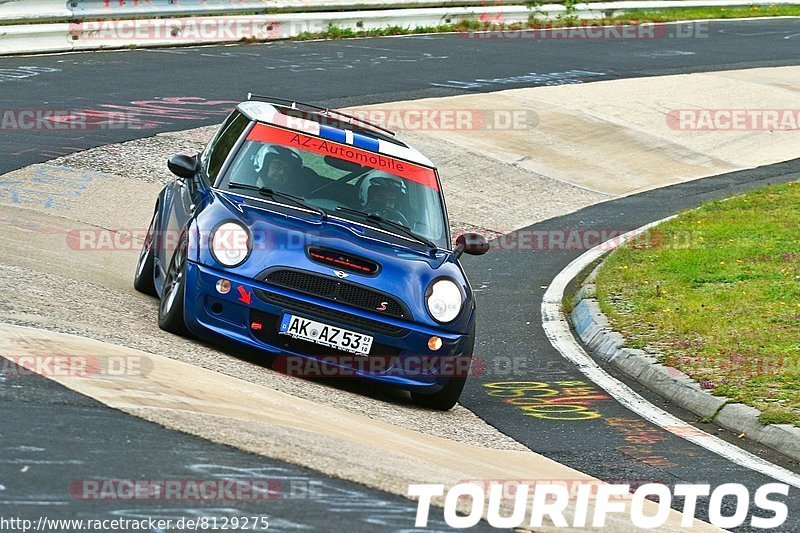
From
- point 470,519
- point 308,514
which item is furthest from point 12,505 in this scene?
point 470,519

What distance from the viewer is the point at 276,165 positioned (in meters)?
8.98

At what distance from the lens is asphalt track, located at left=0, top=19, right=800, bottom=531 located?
627 centimetres

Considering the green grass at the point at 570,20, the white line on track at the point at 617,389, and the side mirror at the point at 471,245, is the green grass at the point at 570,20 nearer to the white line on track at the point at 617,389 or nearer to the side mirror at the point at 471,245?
the white line on track at the point at 617,389

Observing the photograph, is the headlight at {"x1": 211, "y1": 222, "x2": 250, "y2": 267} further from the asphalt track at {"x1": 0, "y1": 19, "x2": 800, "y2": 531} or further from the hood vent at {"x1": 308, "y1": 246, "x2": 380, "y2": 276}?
the asphalt track at {"x1": 0, "y1": 19, "x2": 800, "y2": 531}

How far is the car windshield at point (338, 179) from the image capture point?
8844 mm

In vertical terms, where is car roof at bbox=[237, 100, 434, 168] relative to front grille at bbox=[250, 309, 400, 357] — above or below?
above

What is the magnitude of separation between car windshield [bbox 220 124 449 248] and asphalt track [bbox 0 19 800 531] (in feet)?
4.19

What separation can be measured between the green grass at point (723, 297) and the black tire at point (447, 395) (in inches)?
71.4

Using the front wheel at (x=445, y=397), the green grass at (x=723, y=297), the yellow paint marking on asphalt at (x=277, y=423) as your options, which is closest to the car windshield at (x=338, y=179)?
the front wheel at (x=445, y=397)

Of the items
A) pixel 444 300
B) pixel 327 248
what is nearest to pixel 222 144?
pixel 327 248

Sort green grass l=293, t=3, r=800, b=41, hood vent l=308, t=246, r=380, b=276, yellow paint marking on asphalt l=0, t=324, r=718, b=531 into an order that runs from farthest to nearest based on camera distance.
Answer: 1. green grass l=293, t=3, r=800, b=41
2. hood vent l=308, t=246, r=380, b=276
3. yellow paint marking on asphalt l=0, t=324, r=718, b=531

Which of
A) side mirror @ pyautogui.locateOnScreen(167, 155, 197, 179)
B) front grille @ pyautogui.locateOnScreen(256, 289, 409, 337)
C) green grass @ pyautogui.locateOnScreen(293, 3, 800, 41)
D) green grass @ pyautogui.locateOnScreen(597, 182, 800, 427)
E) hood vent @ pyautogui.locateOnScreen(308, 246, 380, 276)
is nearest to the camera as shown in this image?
front grille @ pyautogui.locateOnScreen(256, 289, 409, 337)

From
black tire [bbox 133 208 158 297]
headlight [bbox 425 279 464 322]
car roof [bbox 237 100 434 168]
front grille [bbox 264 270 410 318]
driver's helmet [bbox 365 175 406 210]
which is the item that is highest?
car roof [bbox 237 100 434 168]

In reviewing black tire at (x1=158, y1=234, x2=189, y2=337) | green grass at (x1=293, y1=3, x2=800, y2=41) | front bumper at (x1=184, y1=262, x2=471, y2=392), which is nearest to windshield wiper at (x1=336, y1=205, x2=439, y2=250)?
front bumper at (x1=184, y1=262, x2=471, y2=392)
